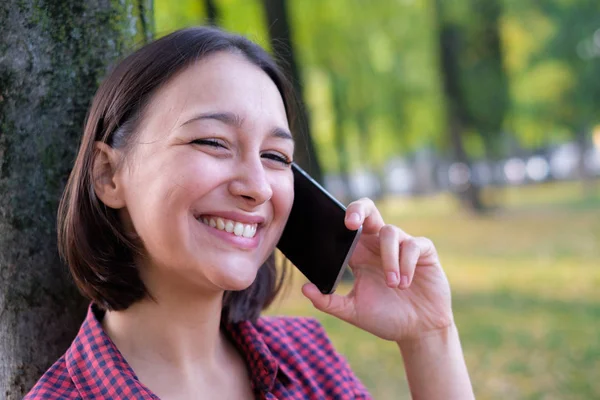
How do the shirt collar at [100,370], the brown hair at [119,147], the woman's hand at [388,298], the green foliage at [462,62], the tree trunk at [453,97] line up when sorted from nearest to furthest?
the shirt collar at [100,370], the brown hair at [119,147], the woman's hand at [388,298], the green foliage at [462,62], the tree trunk at [453,97]

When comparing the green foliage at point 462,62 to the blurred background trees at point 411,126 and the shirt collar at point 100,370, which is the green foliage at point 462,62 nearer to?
the blurred background trees at point 411,126

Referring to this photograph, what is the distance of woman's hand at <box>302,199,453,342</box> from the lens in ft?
6.78

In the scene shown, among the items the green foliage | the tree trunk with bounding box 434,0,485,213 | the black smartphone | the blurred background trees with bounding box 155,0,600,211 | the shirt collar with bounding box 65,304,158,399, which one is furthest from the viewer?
the tree trunk with bounding box 434,0,485,213

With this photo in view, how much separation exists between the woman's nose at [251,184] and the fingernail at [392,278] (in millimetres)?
430

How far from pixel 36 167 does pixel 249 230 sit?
2.30 feet

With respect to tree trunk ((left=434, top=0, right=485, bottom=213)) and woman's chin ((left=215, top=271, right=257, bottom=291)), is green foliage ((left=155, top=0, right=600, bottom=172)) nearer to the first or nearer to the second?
tree trunk ((left=434, top=0, right=485, bottom=213))

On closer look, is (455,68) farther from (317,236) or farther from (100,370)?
(100,370)

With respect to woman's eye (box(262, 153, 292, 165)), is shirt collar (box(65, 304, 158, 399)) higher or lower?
lower

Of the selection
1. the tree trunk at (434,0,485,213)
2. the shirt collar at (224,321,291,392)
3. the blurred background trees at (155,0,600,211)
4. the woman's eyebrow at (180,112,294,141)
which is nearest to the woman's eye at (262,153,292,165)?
the woman's eyebrow at (180,112,294,141)

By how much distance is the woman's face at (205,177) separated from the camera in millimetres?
1636

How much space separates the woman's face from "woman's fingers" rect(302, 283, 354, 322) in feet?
1.05

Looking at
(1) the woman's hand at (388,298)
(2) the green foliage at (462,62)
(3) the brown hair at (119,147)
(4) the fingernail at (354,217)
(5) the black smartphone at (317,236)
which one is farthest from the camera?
(2) the green foliage at (462,62)

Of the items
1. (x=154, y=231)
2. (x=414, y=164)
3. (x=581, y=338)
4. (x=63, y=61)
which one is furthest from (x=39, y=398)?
(x=414, y=164)

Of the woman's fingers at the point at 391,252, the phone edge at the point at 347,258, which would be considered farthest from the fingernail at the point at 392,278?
the phone edge at the point at 347,258
